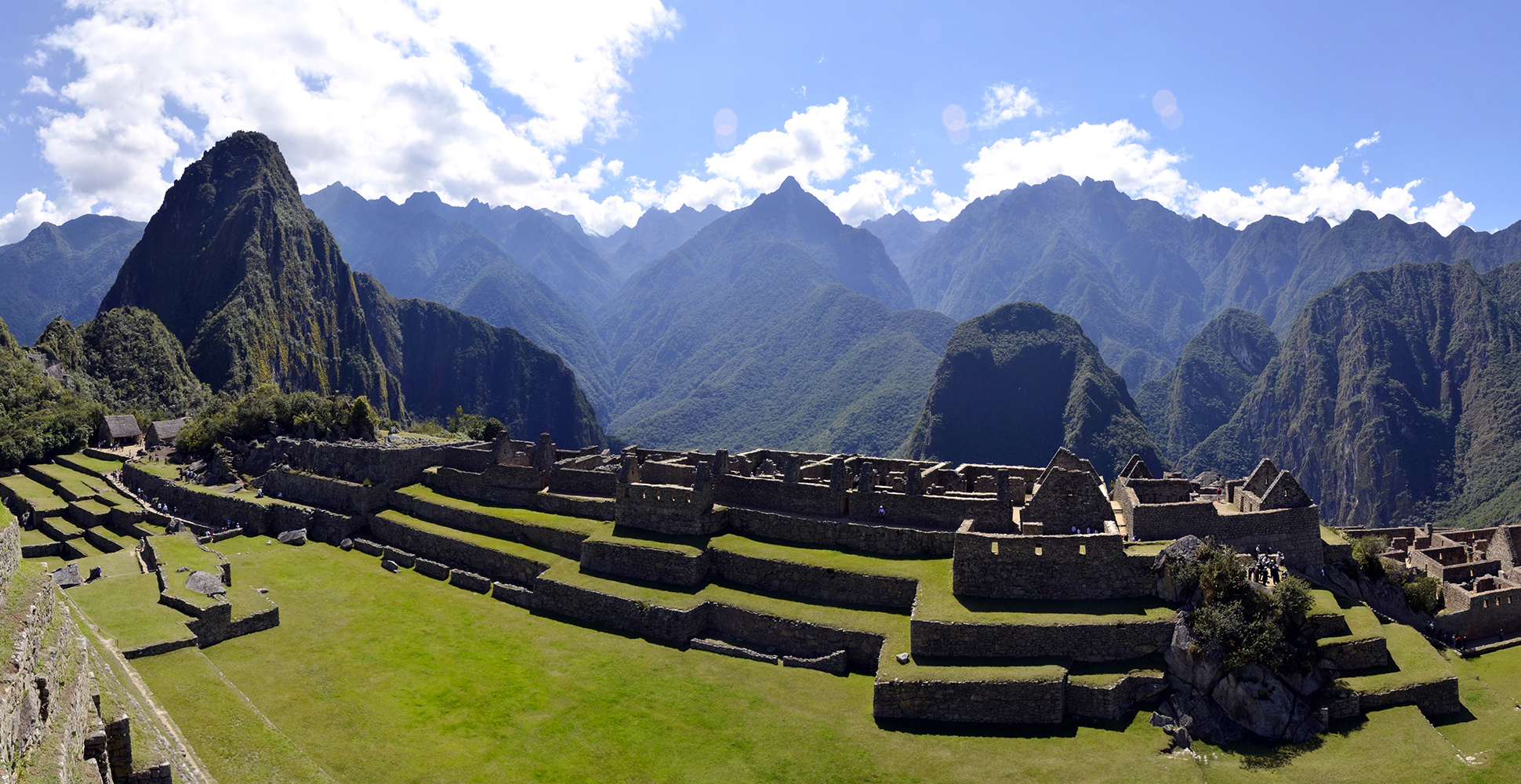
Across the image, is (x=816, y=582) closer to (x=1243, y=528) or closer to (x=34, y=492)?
(x=1243, y=528)

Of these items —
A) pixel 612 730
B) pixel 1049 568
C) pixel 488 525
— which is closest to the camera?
pixel 612 730

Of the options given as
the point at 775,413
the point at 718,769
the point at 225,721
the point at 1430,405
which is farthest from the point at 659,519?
the point at 1430,405

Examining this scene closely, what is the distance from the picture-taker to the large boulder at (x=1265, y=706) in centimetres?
1706

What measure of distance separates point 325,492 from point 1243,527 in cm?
3528

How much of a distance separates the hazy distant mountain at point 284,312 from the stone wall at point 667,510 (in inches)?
4299

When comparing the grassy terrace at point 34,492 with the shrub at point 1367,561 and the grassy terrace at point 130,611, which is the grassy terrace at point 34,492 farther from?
the shrub at point 1367,561

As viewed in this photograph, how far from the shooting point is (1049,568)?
67.3ft

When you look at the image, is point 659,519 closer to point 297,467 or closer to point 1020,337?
point 297,467

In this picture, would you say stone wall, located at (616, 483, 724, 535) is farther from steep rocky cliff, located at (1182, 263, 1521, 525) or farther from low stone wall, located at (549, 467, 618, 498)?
steep rocky cliff, located at (1182, 263, 1521, 525)

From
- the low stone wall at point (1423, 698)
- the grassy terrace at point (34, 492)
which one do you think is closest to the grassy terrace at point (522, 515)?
the grassy terrace at point (34, 492)

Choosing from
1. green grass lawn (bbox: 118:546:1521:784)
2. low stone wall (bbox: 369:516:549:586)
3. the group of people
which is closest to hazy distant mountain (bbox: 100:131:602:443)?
low stone wall (bbox: 369:516:549:586)

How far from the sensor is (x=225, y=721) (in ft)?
53.3

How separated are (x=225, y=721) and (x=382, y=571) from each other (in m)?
12.8

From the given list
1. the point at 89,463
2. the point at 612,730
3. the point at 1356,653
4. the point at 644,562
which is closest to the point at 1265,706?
the point at 1356,653
